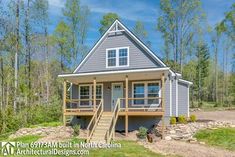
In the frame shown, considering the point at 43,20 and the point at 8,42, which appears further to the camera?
the point at 43,20

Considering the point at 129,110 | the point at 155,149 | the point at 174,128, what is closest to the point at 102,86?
the point at 129,110

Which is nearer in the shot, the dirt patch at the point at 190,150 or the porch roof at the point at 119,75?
the dirt patch at the point at 190,150

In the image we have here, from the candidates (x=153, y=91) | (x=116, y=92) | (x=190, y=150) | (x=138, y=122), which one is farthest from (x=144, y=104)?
(x=190, y=150)

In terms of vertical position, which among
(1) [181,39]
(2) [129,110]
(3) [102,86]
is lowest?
(2) [129,110]

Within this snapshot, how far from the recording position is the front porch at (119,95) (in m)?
18.6

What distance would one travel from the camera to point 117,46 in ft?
71.2

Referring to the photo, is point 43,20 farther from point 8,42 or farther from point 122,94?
point 122,94

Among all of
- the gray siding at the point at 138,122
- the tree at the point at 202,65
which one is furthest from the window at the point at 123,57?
the tree at the point at 202,65

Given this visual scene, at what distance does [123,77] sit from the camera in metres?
20.5

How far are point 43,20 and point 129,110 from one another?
17.7 m

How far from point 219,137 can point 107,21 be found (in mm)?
26135

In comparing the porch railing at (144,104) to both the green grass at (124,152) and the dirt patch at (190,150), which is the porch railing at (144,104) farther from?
the green grass at (124,152)

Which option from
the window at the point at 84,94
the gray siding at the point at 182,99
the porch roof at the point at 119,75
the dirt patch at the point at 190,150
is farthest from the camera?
the window at the point at 84,94

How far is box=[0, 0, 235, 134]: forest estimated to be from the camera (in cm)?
2506
